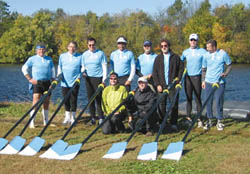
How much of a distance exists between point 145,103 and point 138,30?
39231 millimetres

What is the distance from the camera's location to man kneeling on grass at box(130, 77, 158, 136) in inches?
242

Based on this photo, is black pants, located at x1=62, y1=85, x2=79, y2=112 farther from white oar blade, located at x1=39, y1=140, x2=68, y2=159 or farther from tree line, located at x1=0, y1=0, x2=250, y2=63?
tree line, located at x1=0, y1=0, x2=250, y2=63

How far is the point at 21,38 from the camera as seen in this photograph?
164ft

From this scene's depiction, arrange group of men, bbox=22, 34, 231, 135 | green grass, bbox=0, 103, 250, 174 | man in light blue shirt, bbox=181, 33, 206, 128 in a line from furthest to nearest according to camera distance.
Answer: man in light blue shirt, bbox=181, 33, 206, 128 → group of men, bbox=22, 34, 231, 135 → green grass, bbox=0, 103, 250, 174

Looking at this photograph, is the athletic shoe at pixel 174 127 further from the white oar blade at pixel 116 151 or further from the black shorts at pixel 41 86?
the black shorts at pixel 41 86

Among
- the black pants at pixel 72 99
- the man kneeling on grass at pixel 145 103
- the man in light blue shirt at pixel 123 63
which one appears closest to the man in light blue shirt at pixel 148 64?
the man in light blue shirt at pixel 123 63

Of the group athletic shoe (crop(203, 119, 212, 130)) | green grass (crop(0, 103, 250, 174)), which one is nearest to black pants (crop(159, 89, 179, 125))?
green grass (crop(0, 103, 250, 174))

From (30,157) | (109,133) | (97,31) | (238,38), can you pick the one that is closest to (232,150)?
(109,133)

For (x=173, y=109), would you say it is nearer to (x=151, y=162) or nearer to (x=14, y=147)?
(x=151, y=162)

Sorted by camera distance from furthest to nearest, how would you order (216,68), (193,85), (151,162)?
(193,85)
(216,68)
(151,162)

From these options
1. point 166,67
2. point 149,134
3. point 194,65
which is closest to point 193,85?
point 194,65

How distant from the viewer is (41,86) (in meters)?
6.71

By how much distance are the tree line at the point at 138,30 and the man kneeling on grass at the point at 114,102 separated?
34.8m

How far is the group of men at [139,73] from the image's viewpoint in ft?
20.7
